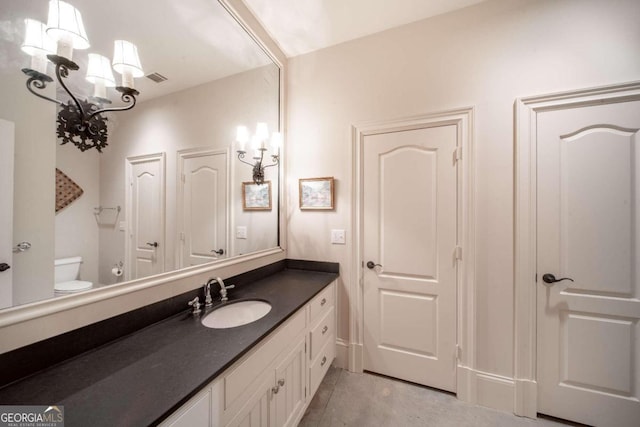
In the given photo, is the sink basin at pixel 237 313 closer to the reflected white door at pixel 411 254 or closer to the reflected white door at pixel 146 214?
the reflected white door at pixel 146 214

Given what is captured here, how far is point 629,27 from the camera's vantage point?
4.37 feet

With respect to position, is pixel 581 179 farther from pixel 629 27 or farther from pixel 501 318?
pixel 501 318

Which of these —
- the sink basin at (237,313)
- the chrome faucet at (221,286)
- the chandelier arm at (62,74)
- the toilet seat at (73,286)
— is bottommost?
the sink basin at (237,313)

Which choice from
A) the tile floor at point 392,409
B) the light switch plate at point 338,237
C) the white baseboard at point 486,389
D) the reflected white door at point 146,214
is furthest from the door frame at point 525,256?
the reflected white door at point 146,214

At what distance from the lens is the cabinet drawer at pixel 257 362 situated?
84cm

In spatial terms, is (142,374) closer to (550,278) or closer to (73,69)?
(73,69)

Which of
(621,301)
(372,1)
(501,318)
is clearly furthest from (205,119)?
(621,301)

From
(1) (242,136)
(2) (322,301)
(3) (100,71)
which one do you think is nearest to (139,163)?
(3) (100,71)

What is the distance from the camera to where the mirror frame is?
73cm

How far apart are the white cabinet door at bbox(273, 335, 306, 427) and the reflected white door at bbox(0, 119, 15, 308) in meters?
1.03

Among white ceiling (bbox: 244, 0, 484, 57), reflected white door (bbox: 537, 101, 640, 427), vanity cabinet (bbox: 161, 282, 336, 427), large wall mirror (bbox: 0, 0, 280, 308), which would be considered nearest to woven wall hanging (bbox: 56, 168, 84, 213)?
large wall mirror (bbox: 0, 0, 280, 308)

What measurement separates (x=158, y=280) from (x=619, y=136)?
270cm

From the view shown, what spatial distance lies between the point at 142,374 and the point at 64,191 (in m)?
0.71

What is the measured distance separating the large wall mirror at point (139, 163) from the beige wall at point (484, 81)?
669 mm
